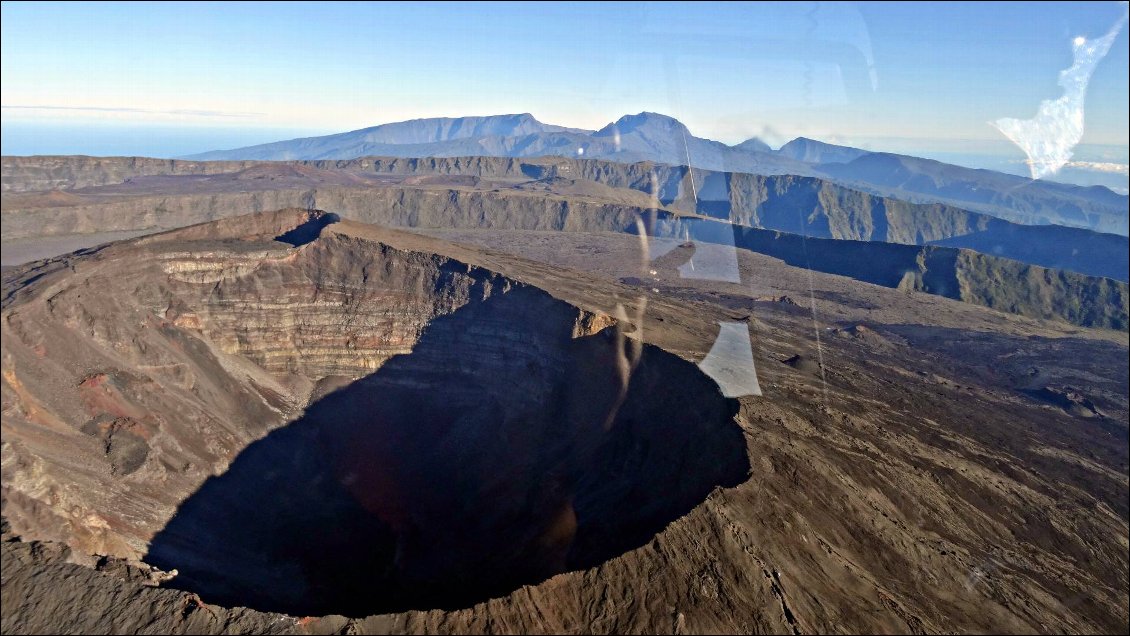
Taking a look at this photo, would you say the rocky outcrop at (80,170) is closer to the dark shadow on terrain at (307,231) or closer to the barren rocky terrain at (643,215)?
the barren rocky terrain at (643,215)

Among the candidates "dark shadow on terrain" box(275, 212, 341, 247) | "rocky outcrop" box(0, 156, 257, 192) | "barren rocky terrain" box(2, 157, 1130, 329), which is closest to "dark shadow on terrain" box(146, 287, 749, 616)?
"dark shadow on terrain" box(275, 212, 341, 247)

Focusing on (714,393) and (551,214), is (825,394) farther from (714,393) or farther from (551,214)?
(551,214)

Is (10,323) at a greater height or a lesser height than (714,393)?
greater

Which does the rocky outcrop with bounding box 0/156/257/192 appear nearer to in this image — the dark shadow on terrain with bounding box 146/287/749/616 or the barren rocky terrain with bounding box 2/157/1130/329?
the barren rocky terrain with bounding box 2/157/1130/329

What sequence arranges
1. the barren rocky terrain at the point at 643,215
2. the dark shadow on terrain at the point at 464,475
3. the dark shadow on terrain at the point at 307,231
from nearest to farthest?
the dark shadow on terrain at the point at 464,475 → the dark shadow on terrain at the point at 307,231 → the barren rocky terrain at the point at 643,215

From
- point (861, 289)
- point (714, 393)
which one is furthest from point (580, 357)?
point (861, 289)

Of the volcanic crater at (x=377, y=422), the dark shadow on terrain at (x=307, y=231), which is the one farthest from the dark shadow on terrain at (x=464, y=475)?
the dark shadow on terrain at (x=307, y=231)
